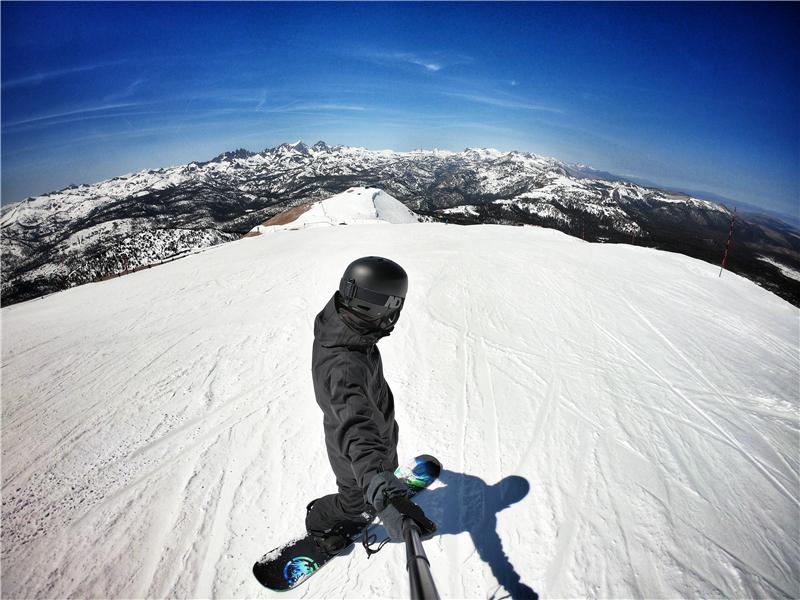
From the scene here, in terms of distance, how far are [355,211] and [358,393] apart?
2374 inches

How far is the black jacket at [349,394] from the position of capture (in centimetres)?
278

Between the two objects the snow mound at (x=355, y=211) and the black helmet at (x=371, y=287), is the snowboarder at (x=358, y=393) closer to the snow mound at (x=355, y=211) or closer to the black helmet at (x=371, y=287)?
the black helmet at (x=371, y=287)

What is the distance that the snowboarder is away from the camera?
2.63 meters

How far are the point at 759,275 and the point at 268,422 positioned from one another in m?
191

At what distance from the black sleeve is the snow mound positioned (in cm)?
4820

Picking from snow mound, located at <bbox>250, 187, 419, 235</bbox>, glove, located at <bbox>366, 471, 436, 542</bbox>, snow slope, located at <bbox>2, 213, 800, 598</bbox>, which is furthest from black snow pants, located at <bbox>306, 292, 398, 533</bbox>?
snow mound, located at <bbox>250, 187, 419, 235</bbox>

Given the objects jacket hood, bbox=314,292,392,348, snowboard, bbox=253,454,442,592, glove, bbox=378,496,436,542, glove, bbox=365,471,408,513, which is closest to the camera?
glove, bbox=378,496,436,542

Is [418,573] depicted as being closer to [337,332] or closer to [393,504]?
[393,504]

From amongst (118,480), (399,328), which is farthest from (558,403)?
(118,480)

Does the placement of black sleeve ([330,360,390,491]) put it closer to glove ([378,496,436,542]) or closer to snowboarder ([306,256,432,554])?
snowboarder ([306,256,432,554])

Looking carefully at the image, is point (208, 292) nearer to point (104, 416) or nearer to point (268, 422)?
→ point (104, 416)

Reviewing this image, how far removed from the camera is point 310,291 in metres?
11.9

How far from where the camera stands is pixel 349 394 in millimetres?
3035

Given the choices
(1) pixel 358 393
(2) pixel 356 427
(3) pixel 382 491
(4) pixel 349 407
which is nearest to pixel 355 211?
(1) pixel 358 393
